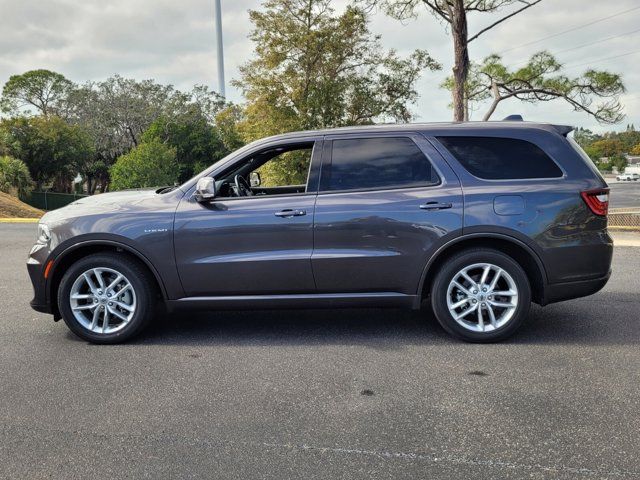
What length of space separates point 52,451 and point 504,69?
31.8 metres

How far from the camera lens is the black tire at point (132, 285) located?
4.79m

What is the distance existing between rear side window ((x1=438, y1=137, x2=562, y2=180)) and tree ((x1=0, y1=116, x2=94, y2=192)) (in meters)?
53.7

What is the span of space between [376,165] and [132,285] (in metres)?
2.26

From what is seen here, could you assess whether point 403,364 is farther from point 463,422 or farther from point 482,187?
point 482,187

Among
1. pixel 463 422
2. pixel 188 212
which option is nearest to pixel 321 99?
pixel 188 212

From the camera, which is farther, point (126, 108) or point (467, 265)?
point (126, 108)

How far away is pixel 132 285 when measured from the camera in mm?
4793

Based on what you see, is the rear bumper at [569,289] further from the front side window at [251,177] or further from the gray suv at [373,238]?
the front side window at [251,177]

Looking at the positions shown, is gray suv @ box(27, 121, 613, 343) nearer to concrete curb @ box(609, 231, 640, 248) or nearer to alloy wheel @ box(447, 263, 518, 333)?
alloy wheel @ box(447, 263, 518, 333)

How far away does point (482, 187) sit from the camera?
4.67 m

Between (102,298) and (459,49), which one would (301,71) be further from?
(102,298)

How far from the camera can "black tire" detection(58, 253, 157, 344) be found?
15.7ft

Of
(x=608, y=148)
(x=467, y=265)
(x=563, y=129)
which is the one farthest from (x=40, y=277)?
(x=608, y=148)

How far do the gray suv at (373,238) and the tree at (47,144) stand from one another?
2063 inches
